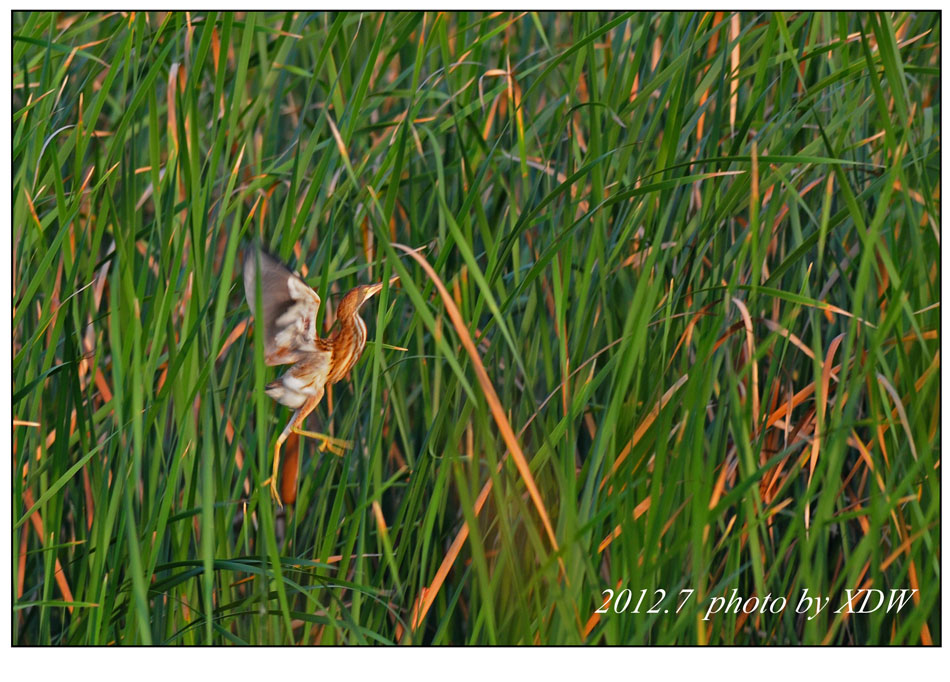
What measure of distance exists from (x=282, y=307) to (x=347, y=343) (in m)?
0.08

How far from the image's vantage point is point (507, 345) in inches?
37.4

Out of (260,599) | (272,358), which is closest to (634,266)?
(272,358)

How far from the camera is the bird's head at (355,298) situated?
0.92m

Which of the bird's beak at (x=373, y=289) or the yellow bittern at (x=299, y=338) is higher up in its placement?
the bird's beak at (x=373, y=289)

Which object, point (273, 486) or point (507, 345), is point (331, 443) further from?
point (507, 345)

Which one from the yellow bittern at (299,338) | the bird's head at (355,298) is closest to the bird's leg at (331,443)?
the yellow bittern at (299,338)

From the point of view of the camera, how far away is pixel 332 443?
3.08 feet

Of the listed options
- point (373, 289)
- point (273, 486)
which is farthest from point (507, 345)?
point (273, 486)

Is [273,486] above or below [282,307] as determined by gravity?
below

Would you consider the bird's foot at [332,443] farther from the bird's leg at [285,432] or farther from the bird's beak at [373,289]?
the bird's beak at [373,289]

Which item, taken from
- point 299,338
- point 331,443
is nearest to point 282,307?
point 299,338

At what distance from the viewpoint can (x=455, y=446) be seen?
920mm

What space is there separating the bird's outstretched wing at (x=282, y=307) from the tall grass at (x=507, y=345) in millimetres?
21

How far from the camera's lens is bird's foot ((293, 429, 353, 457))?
936mm
